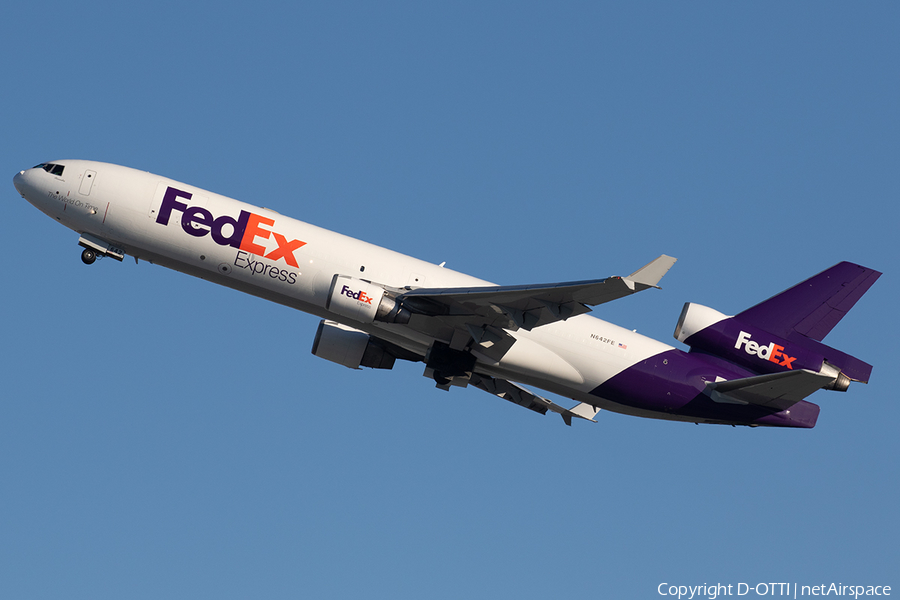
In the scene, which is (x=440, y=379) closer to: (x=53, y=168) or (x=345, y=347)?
(x=345, y=347)

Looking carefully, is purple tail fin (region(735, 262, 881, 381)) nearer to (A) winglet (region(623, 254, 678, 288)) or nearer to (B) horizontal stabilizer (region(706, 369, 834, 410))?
(B) horizontal stabilizer (region(706, 369, 834, 410))

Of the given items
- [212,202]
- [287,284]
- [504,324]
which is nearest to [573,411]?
[504,324]

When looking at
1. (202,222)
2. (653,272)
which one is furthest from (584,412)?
(202,222)

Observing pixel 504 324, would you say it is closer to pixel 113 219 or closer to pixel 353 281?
pixel 353 281

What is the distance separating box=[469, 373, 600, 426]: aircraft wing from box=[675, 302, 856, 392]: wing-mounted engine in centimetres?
508

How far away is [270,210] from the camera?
37.1 metres

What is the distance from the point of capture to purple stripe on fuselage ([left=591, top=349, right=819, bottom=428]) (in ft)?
125

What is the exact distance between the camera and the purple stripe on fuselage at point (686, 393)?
3806 centimetres

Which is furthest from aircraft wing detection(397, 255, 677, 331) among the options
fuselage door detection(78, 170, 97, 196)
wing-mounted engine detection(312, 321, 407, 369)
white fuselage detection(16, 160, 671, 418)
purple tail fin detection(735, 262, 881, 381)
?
fuselage door detection(78, 170, 97, 196)

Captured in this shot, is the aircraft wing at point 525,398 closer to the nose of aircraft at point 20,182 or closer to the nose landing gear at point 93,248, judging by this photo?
the nose landing gear at point 93,248

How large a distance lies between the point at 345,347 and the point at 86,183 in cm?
1175

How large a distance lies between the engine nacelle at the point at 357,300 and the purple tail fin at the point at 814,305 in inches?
598

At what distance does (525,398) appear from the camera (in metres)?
42.6

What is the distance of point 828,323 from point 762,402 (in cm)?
474
